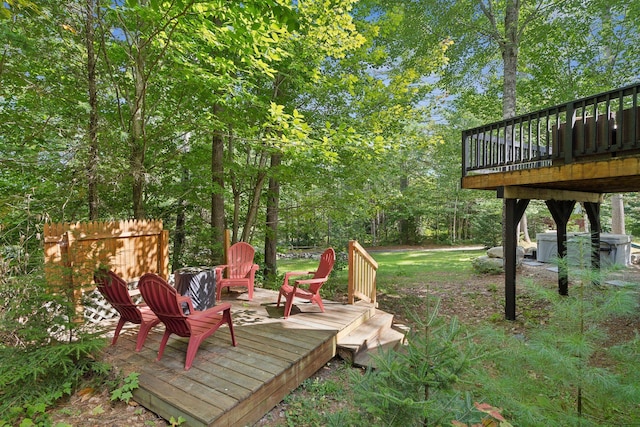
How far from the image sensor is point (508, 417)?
7.38ft

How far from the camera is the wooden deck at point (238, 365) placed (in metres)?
2.54

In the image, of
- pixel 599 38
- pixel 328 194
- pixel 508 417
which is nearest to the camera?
pixel 508 417

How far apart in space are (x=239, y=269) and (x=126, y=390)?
123 inches

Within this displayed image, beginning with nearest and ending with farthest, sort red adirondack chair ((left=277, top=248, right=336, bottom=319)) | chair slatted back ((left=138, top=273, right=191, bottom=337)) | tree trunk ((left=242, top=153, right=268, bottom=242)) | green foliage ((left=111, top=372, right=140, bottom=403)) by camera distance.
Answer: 1. green foliage ((left=111, top=372, right=140, bottom=403))
2. chair slatted back ((left=138, top=273, right=191, bottom=337))
3. red adirondack chair ((left=277, top=248, right=336, bottom=319))
4. tree trunk ((left=242, top=153, right=268, bottom=242))

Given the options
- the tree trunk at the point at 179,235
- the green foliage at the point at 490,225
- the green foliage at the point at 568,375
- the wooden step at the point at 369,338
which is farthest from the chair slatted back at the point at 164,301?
the green foliage at the point at 490,225

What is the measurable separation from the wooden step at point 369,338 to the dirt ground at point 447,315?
230 millimetres

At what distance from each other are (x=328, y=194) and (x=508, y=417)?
6.43 meters

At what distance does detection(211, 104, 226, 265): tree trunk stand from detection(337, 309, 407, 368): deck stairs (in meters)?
3.90

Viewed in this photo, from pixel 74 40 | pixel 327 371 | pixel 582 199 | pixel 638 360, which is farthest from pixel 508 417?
pixel 74 40

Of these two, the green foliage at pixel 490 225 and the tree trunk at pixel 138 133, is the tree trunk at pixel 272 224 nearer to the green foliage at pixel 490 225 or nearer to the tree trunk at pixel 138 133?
the tree trunk at pixel 138 133

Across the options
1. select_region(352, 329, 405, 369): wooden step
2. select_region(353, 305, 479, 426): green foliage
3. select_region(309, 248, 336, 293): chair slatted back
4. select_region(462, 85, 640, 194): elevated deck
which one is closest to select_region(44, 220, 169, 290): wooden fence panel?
select_region(309, 248, 336, 293): chair slatted back

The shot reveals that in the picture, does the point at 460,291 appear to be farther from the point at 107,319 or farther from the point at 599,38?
the point at 599,38

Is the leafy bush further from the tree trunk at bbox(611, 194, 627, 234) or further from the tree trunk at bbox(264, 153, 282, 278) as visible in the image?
the tree trunk at bbox(611, 194, 627, 234)

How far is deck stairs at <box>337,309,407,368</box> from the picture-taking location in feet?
12.8
